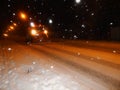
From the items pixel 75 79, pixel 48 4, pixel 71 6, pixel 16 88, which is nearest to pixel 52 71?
pixel 75 79

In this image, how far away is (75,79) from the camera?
878 cm

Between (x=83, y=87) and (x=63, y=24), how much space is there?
36417 millimetres

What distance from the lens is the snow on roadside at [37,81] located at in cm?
795

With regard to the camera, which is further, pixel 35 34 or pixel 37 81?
pixel 35 34

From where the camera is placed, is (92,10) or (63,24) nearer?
(92,10)

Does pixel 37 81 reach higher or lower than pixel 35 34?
lower

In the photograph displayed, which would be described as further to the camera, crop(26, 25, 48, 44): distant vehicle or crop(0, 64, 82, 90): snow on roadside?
crop(26, 25, 48, 44): distant vehicle

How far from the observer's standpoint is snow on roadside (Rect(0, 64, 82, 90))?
7.95 m

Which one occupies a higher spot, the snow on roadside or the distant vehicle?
the distant vehicle

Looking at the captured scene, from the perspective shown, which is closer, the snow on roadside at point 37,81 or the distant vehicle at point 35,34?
the snow on roadside at point 37,81

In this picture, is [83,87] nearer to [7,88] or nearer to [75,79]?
[75,79]

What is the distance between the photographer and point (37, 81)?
8836 mm

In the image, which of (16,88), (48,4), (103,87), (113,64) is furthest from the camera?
(48,4)

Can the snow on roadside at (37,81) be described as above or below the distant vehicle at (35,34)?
below
